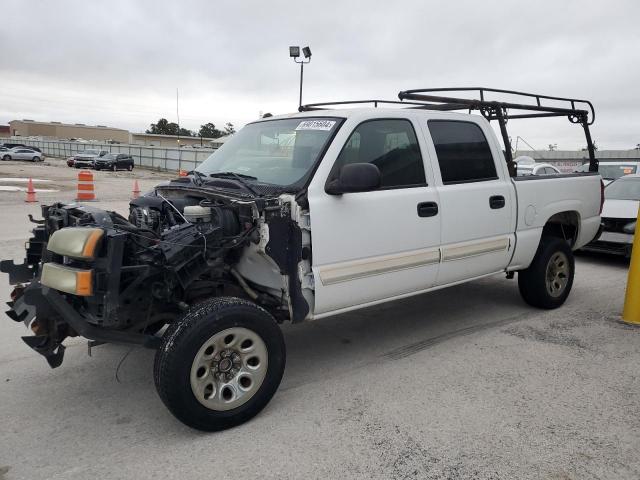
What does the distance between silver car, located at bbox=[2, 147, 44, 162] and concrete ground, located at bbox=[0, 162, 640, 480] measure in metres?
46.0

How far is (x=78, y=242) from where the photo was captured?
2887mm

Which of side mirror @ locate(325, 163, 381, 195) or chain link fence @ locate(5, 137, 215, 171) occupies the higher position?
chain link fence @ locate(5, 137, 215, 171)

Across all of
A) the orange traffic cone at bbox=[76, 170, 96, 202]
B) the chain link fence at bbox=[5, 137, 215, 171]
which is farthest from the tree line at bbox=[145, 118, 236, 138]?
the orange traffic cone at bbox=[76, 170, 96, 202]

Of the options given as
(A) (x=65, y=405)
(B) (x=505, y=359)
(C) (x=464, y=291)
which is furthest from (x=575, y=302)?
(A) (x=65, y=405)

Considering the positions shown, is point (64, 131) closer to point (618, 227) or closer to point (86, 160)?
point (86, 160)

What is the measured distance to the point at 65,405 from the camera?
3.46 meters

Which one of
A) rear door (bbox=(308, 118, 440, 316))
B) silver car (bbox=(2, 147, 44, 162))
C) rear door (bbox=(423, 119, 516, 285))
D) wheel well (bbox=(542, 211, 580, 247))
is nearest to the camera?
rear door (bbox=(308, 118, 440, 316))

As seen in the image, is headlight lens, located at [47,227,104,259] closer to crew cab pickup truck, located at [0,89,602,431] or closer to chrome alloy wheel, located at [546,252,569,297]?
crew cab pickup truck, located at [0,89,602,431]

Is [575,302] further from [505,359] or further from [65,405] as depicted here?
[65,405]

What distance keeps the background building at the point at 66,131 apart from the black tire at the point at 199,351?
11380 centimetres

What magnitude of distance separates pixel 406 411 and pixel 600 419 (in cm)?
124

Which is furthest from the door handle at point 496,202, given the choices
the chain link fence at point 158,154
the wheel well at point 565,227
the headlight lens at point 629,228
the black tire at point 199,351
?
the chain link fence at point 158,154

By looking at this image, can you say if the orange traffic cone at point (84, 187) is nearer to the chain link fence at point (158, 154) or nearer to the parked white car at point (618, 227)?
the parked white car at point (618, 227)

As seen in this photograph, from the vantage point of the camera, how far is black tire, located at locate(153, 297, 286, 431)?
2922 mm
